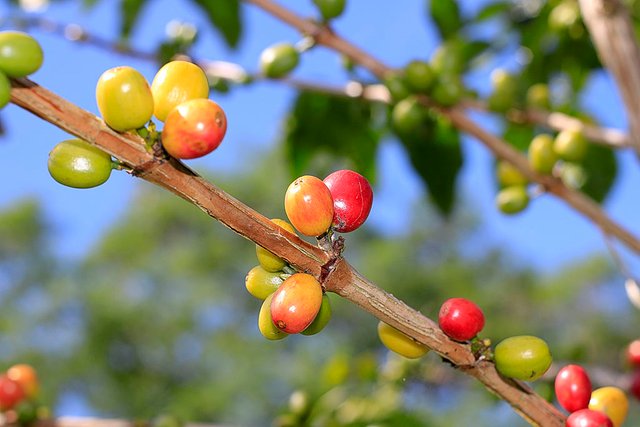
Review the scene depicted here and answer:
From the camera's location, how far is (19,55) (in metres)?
0.47

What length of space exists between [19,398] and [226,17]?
2.72 feet

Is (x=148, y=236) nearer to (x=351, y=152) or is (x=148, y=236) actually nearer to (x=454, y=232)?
(x=454, y=232)

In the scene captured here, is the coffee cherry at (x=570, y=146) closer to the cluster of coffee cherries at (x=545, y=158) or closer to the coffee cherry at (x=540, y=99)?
the cluster of coffee cherries at (x=545, y=158)

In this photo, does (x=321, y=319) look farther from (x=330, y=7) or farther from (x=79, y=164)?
(x=330, y=7)

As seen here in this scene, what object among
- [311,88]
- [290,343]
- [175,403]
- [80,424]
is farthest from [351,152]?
[290,343]

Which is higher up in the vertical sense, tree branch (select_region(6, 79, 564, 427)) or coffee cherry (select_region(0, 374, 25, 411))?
coffee cherry (select_region(0, 374, 25, 411))

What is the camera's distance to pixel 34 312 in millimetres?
11398

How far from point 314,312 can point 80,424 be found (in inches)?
26.1

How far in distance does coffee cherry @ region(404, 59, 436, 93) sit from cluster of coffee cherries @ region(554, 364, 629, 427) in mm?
707

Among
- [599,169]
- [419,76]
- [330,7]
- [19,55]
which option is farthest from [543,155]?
[19,55]

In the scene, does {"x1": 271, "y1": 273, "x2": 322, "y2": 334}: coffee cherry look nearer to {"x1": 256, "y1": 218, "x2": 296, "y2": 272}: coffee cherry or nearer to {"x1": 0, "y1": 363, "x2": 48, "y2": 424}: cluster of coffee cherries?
{"x1": 256, "y1": 218, "x2": 296, "y2": 272}: coffee cherry

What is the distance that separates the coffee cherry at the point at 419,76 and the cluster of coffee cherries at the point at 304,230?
2.36ft

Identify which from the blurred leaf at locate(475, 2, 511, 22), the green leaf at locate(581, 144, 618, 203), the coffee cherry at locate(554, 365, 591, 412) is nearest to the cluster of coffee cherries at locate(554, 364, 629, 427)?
the coffee cherry at locate(554, 365, 591, 412)

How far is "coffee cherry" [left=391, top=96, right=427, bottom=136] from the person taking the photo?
4.10 feet
